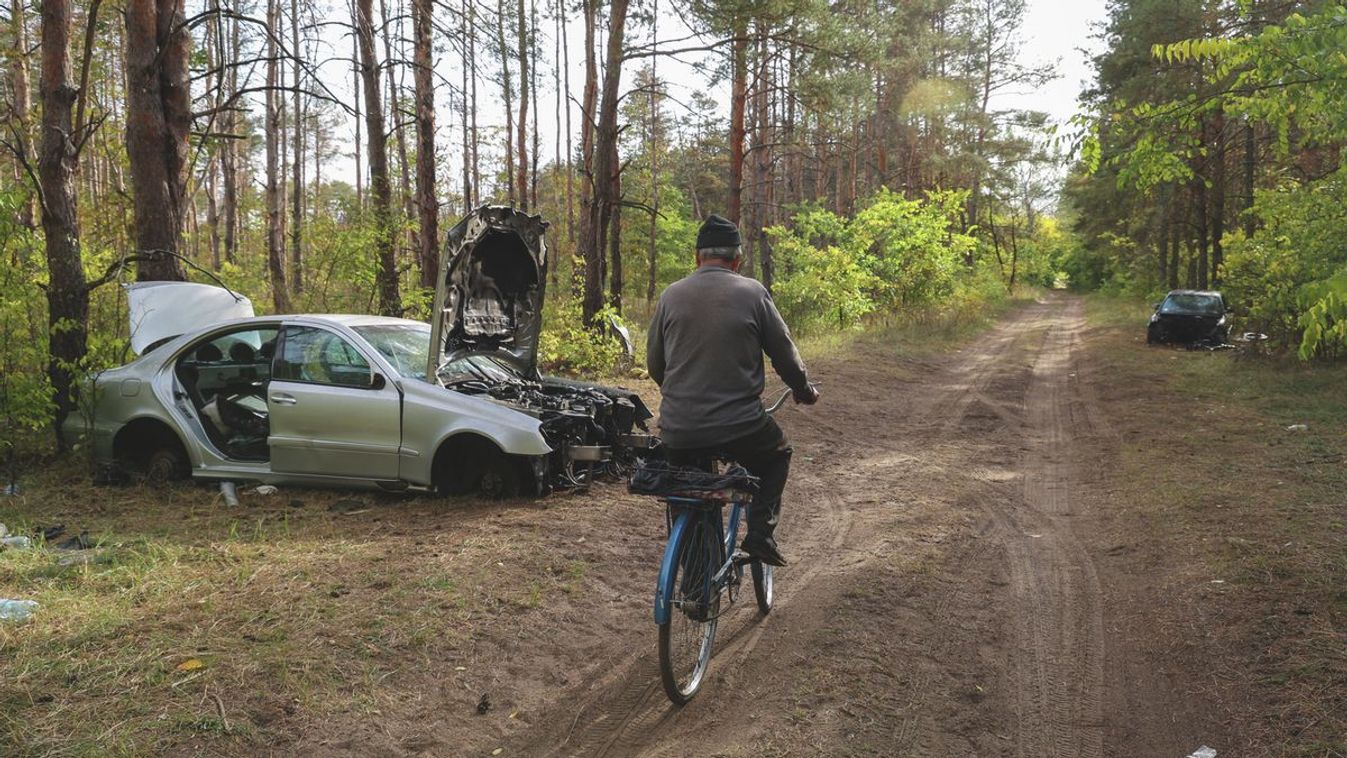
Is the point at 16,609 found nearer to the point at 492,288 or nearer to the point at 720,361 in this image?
the point at 720,361

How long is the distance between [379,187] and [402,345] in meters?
7.38

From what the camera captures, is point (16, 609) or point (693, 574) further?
point (16, 609)

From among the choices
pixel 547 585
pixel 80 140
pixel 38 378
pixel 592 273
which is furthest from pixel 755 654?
pixel 592 273

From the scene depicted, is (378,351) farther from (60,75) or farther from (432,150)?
(432,150)

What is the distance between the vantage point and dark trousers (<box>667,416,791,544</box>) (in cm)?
394

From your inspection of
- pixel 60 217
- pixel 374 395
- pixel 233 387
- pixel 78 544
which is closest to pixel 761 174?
pixel 233 387

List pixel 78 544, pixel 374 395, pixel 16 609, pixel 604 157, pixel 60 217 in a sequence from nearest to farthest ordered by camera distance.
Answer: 1. pixel 16 609
2. pixel 78 544
3. pixel 374 395
4. pixel 60 217
5. pixel 604 157

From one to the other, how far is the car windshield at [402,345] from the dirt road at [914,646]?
3426 mm

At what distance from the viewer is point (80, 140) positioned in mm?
7887

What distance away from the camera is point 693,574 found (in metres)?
3.80

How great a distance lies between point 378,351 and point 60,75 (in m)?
4.30

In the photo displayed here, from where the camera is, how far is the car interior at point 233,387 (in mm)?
7422

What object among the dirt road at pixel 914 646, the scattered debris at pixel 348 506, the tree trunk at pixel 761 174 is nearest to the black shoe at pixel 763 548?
the dirt road at pixel 914 646

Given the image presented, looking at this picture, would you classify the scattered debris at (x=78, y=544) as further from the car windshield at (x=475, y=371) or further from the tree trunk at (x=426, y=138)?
the tree trunk at (x=426, y=138)
